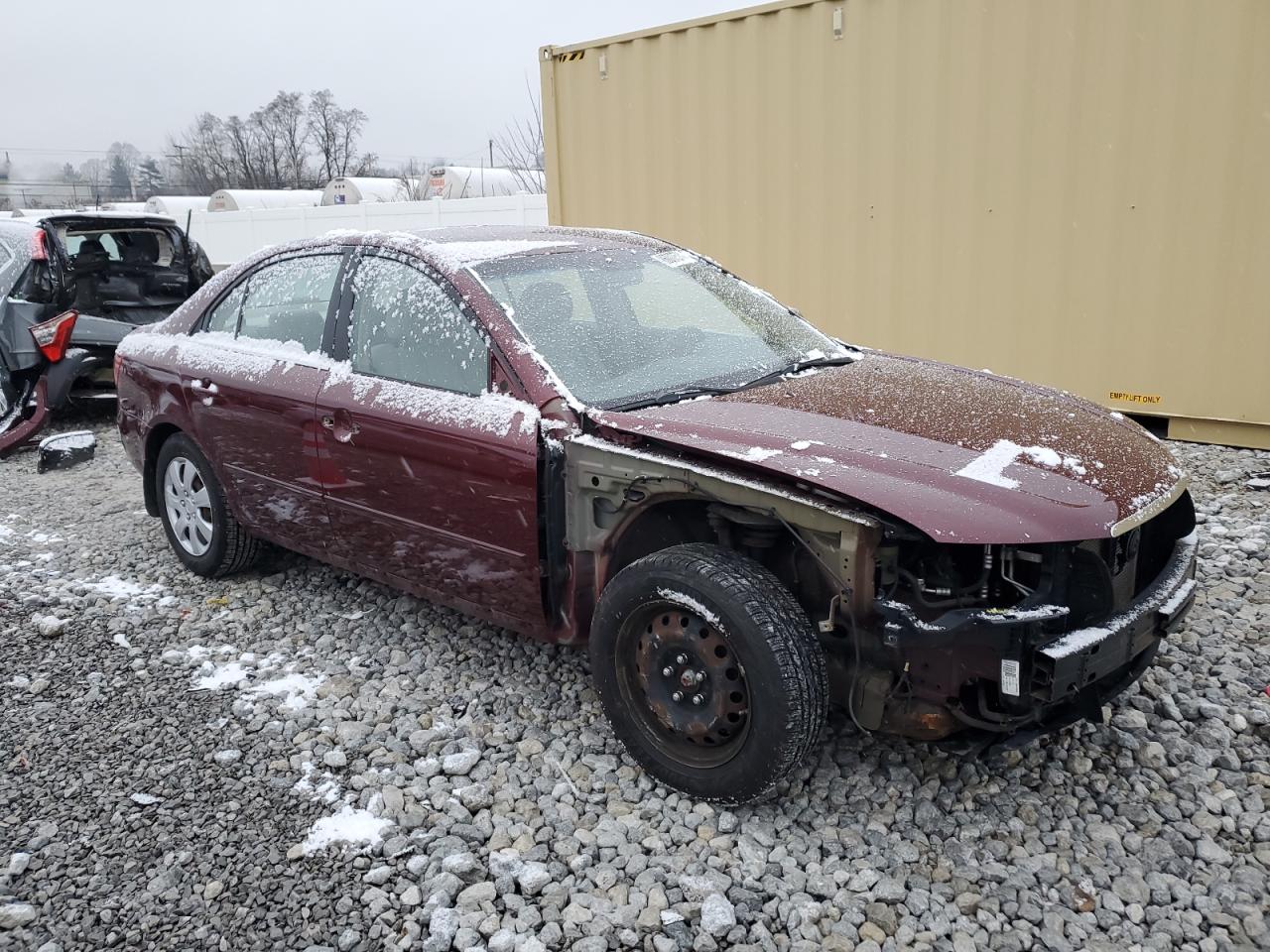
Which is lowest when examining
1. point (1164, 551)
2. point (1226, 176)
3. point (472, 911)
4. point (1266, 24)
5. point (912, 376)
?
point (472, 911)

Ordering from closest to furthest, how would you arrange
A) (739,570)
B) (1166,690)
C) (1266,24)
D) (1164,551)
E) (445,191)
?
(739,570) → (1164,551) → (1166,690) → (1266,24) → (445,191)

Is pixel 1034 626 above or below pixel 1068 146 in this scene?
below

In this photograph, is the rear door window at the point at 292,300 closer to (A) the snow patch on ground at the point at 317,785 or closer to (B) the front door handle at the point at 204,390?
(B) the front door handle at the point at 204,390

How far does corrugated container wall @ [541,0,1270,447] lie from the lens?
5.70 meters

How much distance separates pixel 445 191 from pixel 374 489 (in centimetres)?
2381

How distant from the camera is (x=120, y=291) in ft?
27.8

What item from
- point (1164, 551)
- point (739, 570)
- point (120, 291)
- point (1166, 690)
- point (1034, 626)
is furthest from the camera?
point (120, 291)

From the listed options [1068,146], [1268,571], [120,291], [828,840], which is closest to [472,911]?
[828,840]

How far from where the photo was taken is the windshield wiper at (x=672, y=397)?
3.21m

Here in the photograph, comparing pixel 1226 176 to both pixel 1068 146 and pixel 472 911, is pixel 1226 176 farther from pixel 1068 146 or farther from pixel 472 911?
pixel 472 911

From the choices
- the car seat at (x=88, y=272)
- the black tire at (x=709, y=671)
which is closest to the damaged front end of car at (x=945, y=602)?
the black tire at (x=709, y=671)

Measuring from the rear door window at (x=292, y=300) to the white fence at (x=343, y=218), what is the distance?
12975 millimetres

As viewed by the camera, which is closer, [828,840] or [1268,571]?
[828,840]

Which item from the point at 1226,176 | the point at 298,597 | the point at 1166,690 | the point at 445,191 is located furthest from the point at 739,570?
the point at 445,191
